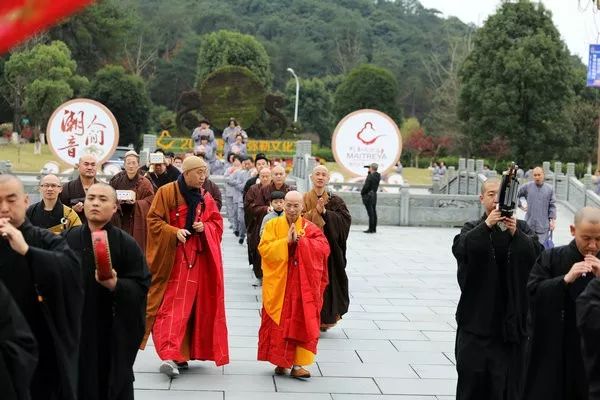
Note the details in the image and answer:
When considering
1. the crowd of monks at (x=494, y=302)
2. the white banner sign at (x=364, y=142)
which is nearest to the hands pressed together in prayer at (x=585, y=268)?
the crowd of monks at (x=494, y=302)

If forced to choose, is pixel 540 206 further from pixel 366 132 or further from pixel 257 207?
pixel 366 132

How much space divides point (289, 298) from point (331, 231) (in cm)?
176

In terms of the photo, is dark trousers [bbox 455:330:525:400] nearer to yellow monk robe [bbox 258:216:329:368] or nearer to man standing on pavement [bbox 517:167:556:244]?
yellow monk robe [bbox 258:216:329:368]

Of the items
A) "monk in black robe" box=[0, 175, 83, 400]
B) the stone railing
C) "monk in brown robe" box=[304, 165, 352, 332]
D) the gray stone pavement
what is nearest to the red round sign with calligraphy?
the gray stone pavement

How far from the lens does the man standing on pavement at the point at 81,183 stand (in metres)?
7.72

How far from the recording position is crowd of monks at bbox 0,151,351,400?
347 cm

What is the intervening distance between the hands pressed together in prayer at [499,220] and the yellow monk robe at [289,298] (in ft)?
6.26

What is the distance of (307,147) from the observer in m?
25.0

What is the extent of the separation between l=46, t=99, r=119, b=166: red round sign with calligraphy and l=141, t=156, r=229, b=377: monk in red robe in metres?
8.59

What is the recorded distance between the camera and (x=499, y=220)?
5.03m

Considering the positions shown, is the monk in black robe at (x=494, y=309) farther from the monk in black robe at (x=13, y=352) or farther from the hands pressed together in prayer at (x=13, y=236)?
the monk in black robe at (x=13, y=352)

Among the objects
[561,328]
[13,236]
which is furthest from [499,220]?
[13,236]

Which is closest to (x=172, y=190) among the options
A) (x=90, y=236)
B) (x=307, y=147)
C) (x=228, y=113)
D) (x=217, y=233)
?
(x=217, y=233)

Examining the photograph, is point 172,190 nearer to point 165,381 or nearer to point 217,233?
point 217,233
